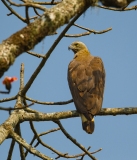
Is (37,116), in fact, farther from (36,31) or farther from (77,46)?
(77,46)

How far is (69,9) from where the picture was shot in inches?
131

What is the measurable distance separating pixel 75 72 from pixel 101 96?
773mm

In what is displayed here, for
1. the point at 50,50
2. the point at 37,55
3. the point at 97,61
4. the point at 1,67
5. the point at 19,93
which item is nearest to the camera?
the point at 1,67

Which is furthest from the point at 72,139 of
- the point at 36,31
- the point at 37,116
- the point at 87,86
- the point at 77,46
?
the point at 77,46

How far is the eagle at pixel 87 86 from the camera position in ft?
19.5

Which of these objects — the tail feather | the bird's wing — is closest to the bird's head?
the bird's wing

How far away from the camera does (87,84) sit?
264 inches

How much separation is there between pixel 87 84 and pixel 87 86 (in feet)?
0.16

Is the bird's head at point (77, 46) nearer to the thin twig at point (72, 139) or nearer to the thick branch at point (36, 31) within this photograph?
the thin twig at point (72, 139)

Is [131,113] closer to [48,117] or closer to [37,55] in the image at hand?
[48,117]

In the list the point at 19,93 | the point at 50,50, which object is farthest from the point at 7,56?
the point at 19,93

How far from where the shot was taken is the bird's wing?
20.0ft

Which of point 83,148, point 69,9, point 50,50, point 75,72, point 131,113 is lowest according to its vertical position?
point 83,148

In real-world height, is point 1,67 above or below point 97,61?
below
